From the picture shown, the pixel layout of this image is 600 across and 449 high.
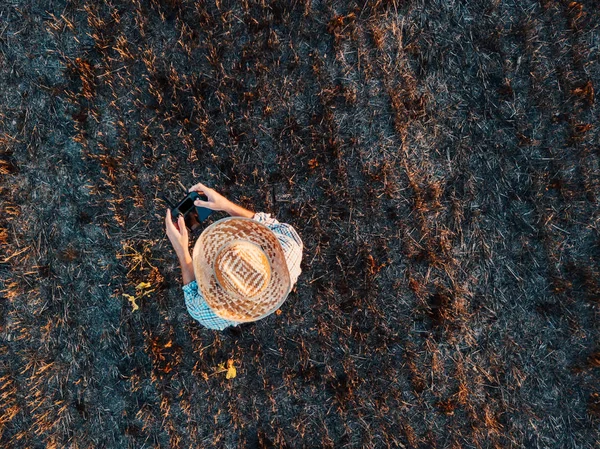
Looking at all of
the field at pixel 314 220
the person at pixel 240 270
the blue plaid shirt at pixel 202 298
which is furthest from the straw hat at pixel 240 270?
the field at pixel 314 220

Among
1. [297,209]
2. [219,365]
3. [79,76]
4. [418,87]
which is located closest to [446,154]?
[418,87]

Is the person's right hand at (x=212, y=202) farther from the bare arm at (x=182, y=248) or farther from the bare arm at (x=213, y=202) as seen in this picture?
the bare arm at (x=182, y=248)

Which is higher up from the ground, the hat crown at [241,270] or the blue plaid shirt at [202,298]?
the hat crown at [241,270]

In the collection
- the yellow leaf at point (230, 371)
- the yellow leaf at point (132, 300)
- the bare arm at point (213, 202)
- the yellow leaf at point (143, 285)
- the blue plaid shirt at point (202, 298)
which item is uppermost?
the bare arm at point (213, 202)

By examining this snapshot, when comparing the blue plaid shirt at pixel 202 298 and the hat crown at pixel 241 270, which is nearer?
the hat crown at pixel 241 270

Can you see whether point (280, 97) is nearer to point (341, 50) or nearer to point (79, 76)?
point (341, 50)

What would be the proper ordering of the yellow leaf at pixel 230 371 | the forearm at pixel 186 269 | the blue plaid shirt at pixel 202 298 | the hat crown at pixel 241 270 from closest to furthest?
the hat crown at pixel 241 270 → the blue plaid shirt at pixel 202 298 → the forearm at pixel 186 269 → the yellow leaf at pixel 230 371

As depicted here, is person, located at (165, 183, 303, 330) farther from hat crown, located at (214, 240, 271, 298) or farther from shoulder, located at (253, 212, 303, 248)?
shoulder, located at (253, 212, 303, 248)

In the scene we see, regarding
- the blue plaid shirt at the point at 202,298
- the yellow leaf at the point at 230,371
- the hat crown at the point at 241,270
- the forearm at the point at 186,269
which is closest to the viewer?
the hat crown at the point at 241,270
